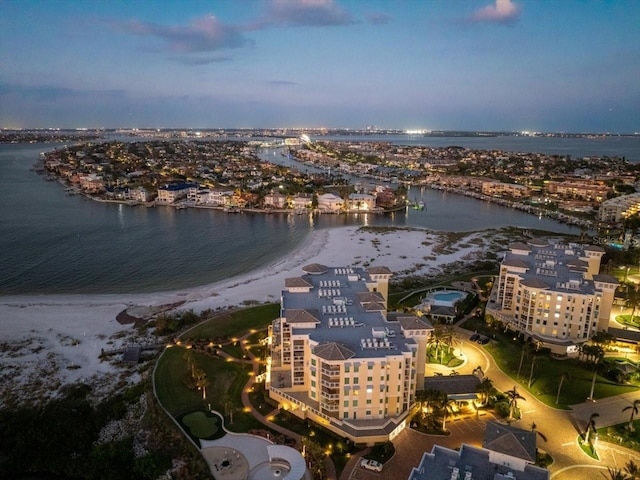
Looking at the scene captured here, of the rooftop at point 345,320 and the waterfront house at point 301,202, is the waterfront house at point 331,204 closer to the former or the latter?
the waterfront house at point 301,202

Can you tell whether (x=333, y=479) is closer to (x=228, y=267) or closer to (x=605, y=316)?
(x=605, y=316)

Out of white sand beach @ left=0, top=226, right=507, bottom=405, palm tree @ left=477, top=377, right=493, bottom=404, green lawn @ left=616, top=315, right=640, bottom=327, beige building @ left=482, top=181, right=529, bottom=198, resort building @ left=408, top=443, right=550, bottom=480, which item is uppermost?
beige building @ left=482, top=181, right=529, bottom=198

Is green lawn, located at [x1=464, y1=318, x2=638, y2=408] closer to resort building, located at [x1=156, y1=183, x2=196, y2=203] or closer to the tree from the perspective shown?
the tree

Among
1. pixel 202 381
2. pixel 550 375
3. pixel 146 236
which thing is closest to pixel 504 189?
pixel 146 236

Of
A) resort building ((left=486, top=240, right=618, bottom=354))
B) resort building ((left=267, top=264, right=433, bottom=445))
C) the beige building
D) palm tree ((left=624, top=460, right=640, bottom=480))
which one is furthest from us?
the beige building

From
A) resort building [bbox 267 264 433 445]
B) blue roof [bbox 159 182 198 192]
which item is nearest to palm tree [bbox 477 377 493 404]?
resort building [bbox 267 264 433 445]

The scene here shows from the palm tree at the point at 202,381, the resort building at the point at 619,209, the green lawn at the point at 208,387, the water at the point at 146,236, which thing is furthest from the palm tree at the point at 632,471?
the resort building at the point at 619,209

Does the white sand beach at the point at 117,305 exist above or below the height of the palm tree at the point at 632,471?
below
